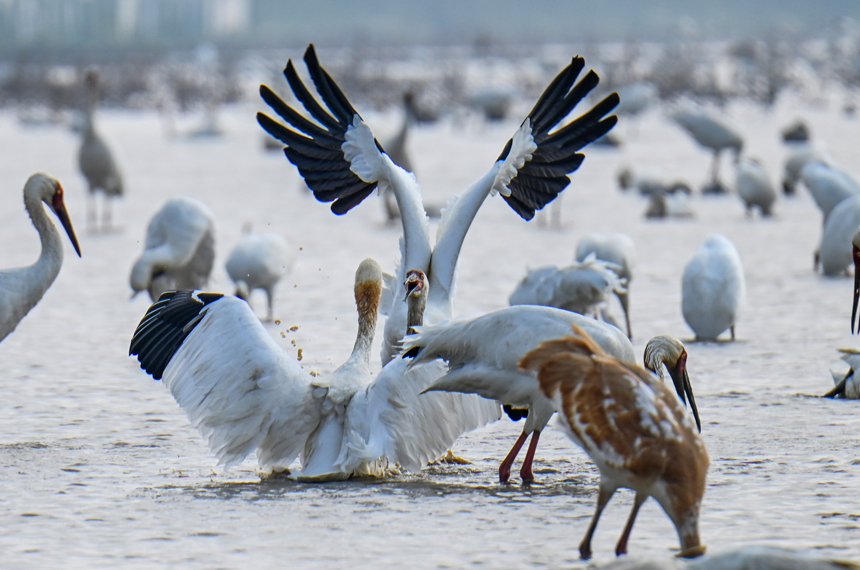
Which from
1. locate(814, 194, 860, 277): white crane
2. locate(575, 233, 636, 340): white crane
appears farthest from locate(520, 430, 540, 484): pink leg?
locate(814, 194, 860, 277): white crane

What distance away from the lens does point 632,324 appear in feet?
27.8

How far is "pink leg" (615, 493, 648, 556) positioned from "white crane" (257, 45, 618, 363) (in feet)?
6.86

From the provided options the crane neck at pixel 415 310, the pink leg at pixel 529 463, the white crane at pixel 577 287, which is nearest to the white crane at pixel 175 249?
the white crane at pixel 577 287

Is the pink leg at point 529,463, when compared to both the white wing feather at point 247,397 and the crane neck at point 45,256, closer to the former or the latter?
the white wing feather at point 247,397

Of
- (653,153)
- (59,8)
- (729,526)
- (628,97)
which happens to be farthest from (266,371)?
(59,8)

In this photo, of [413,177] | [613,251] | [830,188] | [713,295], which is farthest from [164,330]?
[830,188]

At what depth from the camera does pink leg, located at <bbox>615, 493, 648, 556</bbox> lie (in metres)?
3.86

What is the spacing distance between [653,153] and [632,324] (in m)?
14.1

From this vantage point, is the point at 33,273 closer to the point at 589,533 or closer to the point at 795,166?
the point at 589,533

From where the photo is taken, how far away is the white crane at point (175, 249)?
8.54 metres

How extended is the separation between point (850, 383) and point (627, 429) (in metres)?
2.79

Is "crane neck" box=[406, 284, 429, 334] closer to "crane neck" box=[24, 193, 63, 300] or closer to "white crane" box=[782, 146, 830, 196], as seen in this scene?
"crane neck" box=[24, 193, 63, 300]

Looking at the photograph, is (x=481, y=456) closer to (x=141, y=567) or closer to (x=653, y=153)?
(x=141, y=567)

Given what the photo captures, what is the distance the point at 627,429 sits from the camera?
3.80 metres
